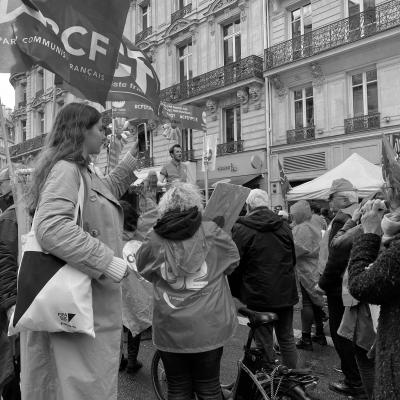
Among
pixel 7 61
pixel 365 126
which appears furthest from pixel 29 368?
pixel 365 126

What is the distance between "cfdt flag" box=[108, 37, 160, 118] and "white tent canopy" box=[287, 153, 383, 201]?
19.7 ft

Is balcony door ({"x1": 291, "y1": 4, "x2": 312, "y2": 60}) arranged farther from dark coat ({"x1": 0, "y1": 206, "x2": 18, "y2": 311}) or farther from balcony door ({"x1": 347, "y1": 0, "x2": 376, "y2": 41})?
dark coat ({"x1": 0, "y1": 206, "x2": 18, "y2": 311})

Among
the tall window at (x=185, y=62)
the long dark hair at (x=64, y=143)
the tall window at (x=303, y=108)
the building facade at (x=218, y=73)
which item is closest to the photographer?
the long dark hair at (x=64, y=143)

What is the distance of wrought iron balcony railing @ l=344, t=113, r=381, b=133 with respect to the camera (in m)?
15.2

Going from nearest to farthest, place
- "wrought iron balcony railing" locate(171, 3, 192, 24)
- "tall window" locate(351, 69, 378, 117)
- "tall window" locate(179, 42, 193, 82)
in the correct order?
"tall window" locate(351, 69, 378, 117)
"wrought iron balcony railing" locate(171, 3, 192, 24)
"tall window" locate(179, 42, 193, 82)

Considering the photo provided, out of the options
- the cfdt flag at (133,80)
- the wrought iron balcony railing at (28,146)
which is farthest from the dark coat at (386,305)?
the wrought iron balcony railing at (28,146)

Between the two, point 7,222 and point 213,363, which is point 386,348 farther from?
point 7,222

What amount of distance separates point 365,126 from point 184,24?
10.8 meters

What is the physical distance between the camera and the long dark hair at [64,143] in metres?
2.17

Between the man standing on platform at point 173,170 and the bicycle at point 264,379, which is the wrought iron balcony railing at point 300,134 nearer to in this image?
the man standing on platform at point 173,170

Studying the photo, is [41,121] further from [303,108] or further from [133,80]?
[133,80]

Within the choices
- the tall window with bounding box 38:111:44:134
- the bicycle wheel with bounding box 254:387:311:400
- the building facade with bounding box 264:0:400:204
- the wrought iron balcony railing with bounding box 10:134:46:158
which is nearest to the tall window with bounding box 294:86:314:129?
the building facade with bounding box 264:0:400:204

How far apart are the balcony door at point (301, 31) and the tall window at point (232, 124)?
3.75 m

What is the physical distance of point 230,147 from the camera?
19.8 metres
